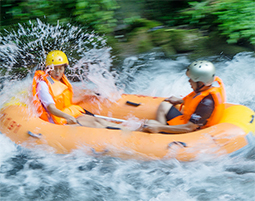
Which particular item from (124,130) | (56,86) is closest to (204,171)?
(124,130)

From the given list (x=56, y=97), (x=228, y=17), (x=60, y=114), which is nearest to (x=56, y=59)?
(x=56, y=97)

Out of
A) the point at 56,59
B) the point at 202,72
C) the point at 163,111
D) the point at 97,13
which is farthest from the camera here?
the point at 97,13

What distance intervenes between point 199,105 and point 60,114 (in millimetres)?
1525

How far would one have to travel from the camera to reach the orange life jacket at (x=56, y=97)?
3.12m

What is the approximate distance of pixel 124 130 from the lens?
301cm

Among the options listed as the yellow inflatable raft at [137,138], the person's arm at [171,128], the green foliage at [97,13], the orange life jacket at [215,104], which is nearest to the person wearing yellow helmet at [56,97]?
the yellow inflatable raft at [137,138]

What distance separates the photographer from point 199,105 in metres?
2.74

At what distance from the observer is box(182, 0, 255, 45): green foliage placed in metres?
4.90

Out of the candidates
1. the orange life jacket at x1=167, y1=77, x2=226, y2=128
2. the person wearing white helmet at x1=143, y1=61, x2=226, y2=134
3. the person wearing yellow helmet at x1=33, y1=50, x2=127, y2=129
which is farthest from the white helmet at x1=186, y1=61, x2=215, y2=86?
the person wearing yellow helmet at x1=33, y1=50, x2=127, y2=129

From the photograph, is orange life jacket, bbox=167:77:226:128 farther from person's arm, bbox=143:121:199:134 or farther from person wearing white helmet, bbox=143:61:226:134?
person's arm, bbox=143:121:199:134

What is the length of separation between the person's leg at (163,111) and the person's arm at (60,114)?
1.01 metres

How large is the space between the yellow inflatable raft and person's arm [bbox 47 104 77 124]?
0.22 feet

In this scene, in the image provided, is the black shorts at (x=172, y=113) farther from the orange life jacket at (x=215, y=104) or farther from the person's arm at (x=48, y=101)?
the person's arm at (x=48, y=101)

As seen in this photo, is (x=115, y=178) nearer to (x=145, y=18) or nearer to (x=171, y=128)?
(x=171, y=128)
